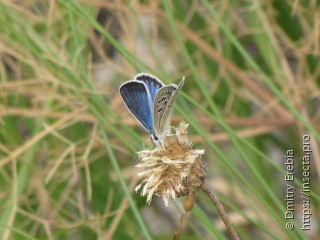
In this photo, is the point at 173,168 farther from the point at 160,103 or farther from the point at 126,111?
the point at 126,111

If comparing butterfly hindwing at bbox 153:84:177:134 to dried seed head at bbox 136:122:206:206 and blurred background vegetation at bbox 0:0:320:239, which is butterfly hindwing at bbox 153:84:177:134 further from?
blurred background vegetation at bbox 0:0:320:239

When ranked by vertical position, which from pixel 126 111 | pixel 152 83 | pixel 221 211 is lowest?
pixel 221 211

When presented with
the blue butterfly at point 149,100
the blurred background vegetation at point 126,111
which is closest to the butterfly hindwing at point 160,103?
the blue butterfly at point 149,100

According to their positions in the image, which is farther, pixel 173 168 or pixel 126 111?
pixel 126 111

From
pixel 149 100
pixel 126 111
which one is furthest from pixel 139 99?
pixel 126 111

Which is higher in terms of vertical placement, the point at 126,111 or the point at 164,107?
the point at 126,111

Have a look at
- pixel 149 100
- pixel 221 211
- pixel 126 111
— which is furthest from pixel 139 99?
pixel 126 111

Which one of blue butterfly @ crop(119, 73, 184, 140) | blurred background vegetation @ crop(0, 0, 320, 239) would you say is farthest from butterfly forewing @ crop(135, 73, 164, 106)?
blurred background vegetation @ crop(0, 0, 320, 239)

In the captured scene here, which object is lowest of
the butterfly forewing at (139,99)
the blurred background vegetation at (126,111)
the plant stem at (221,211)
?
the plant stem at (221,211)

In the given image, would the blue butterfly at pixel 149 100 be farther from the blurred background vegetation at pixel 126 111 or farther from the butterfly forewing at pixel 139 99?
the blurred background vegetation at pixel 126 111
